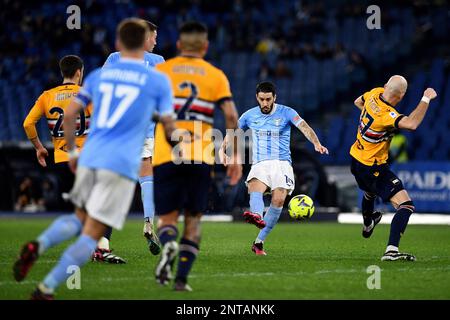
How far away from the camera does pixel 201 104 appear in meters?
8.40

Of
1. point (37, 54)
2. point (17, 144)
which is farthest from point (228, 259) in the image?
point (37, 54)

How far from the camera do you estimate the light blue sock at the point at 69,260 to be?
280 inches

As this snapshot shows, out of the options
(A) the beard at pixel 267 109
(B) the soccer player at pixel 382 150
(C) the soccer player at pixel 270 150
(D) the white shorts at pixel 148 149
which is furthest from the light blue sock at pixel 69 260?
(A) the beard at pixel 267 109

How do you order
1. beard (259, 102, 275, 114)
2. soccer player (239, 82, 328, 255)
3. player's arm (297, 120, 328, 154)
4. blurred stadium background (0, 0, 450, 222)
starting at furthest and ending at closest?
blurred stadium background (0, 0, 450, 222), beard (259, 102, 275, 114), soccer player (239, 82, 328, 255), player's arm (297, 120, 328, 154)

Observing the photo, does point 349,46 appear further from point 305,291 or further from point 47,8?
point 305,291

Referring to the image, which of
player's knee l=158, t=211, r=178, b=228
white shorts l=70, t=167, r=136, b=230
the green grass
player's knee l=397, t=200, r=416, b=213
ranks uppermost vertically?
white shorts l=70, t=167, r=136, b=230

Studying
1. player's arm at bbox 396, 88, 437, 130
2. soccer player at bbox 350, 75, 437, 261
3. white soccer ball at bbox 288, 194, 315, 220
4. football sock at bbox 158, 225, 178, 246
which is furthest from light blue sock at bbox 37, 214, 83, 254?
white soccer ball at bbox 288, 194, 315, 220

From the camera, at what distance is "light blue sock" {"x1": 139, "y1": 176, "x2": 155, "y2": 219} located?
1172cm

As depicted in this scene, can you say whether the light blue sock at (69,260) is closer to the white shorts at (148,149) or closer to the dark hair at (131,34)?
the dark hair at (131,34)

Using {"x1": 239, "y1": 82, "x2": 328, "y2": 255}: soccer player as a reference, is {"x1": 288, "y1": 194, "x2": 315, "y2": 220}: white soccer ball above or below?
below

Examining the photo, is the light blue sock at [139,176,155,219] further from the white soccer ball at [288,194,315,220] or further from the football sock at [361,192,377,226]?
the football sock at [361,192,377,226]

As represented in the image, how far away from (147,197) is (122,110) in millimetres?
4567

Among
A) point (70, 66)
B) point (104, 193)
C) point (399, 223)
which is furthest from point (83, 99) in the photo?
point (399, 223)

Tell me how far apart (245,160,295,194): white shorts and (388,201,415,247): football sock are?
1.60m
